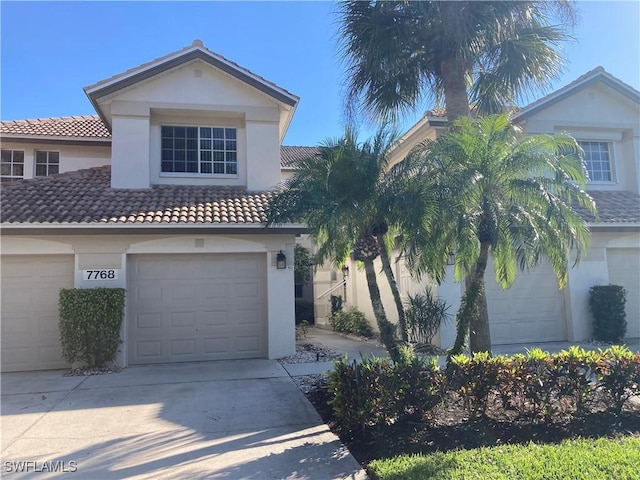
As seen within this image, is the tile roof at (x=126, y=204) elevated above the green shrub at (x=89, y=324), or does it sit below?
above

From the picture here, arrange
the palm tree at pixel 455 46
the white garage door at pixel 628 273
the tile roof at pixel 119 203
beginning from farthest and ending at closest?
the white garage door at pixel 628 273
the tile roof at pixel 119 203
the palm tree at pixel 455 46

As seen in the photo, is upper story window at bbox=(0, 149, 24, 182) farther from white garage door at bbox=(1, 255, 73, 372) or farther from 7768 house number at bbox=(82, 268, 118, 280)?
7768 house number at bbox=(82, 268, 118, 280)

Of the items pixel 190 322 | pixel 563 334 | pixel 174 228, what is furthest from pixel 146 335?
pixel 563 334

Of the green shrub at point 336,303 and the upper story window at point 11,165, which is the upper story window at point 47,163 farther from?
the green shrub at point 336,303

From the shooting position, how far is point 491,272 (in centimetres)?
1307

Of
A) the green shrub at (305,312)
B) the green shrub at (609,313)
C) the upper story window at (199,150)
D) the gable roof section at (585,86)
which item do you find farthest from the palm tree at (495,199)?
the green shrub at (305,312)

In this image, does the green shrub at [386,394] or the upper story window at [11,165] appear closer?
the green shrub at [386,394]

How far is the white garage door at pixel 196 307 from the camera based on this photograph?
11328mm

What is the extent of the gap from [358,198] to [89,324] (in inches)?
274

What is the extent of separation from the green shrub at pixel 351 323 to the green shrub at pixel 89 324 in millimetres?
8461

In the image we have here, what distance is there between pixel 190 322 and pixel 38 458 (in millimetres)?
6173

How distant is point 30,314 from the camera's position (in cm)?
1083

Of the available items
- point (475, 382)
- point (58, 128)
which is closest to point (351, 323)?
point (475, 382)

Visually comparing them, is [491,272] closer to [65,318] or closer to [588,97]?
[588,97]
